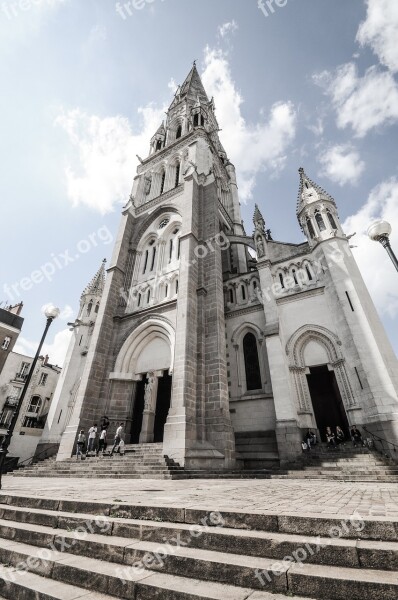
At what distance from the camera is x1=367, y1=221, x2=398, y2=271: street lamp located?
7148mm

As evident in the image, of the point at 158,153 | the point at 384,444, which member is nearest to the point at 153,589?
the point at 384,444

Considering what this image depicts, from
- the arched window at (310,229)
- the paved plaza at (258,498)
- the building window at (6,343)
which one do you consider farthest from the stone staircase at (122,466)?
the building window at (6,343)

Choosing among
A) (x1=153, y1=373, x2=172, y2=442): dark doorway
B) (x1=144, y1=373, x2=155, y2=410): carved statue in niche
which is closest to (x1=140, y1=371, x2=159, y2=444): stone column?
(x1=144, y1=373, x2=155, y2=410): carved statue in niche

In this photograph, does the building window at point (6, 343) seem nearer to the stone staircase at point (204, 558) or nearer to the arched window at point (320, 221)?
the arched window at point (320, 221)

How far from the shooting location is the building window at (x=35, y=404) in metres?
30.7

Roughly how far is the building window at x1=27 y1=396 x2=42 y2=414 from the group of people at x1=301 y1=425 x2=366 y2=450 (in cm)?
2958

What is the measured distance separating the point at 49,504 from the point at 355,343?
1277 cm

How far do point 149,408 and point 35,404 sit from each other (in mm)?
23258

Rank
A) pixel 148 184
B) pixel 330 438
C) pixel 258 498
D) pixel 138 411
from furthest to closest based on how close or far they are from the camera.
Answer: pixel 148 184 < pixel 138 411 < pixel 330 438 < pixel 258 498

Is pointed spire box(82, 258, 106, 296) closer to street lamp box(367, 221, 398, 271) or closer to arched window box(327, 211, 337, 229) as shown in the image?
arched window box(327, 211, 337, 229)

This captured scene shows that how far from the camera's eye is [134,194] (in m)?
26.1

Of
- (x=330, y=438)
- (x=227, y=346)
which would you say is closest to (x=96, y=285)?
(x=227, y=346)

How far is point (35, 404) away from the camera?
3122 cm

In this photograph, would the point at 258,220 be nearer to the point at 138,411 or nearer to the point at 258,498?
the point at 138,411
